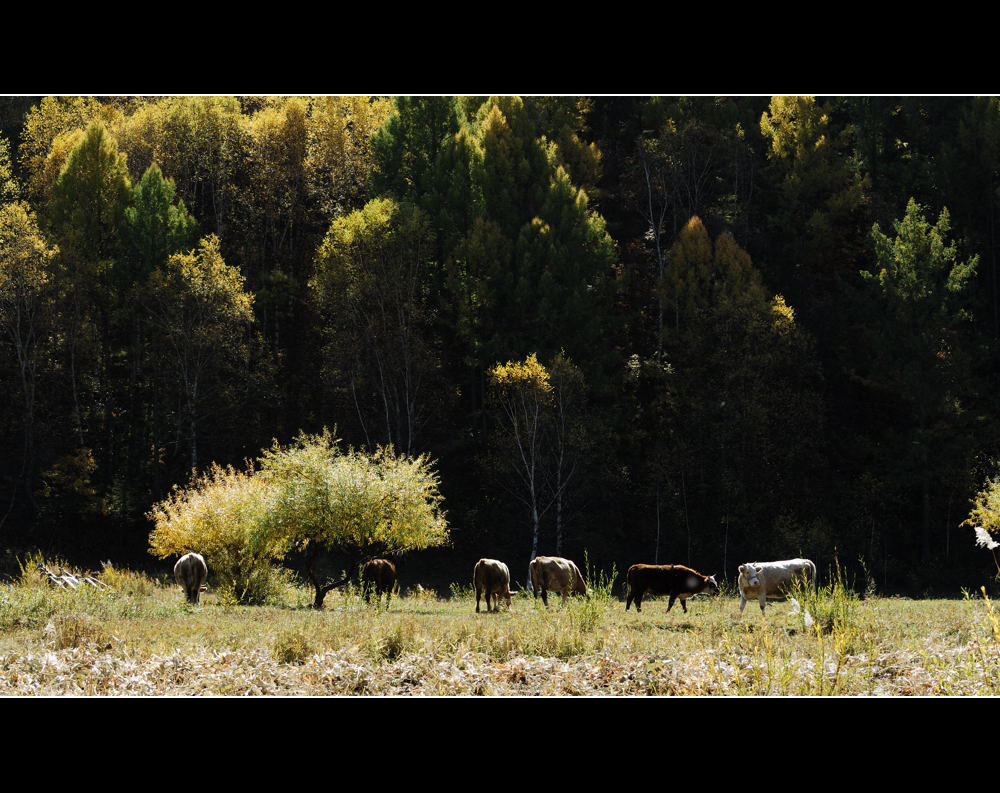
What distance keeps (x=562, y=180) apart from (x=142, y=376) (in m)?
22.5

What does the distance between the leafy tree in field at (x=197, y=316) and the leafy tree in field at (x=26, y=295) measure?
14.8 ft

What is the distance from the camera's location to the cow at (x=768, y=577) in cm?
2222

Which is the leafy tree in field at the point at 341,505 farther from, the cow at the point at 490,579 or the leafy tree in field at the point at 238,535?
A: the cow at the point at 490,579

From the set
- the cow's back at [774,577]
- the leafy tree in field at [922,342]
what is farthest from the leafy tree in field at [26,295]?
the leafy tree in field at [922,342]

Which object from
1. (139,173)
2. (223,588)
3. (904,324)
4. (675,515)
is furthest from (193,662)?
(139,173)

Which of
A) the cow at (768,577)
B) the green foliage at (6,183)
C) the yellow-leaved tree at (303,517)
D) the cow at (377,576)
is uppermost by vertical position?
the green foliage at (6,183)

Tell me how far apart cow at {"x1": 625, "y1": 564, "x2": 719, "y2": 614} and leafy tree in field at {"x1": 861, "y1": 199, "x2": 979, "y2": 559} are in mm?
21009

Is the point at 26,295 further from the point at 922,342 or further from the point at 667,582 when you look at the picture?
the point at 922,342

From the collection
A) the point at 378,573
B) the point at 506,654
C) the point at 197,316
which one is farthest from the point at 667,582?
the point at 197,316

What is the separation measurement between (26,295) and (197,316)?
7.39m

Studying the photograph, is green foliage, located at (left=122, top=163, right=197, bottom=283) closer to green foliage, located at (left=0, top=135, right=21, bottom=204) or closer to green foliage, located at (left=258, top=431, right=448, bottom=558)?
green foliage, located at (left=0, top=135, right=21, bottom=204)

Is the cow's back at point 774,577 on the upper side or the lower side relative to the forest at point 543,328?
lower

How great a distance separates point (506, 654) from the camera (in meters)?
13.9

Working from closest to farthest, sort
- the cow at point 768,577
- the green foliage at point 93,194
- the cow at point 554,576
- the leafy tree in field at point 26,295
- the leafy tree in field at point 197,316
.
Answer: the cow at point 768,577 → the cow at point 554,576 → the leafy tree in field at point 26,295 → the leafy tree in field at point 197,316 → the green foliage at point 93,194
